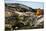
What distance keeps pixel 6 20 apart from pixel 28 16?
14.6 inches

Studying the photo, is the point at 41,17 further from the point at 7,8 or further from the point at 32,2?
the point at 7,8

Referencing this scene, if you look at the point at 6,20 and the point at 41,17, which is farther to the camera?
the point at 41,17

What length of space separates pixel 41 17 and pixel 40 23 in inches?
4.1

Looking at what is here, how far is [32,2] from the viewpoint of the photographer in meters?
1.50

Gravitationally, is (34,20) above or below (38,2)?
below

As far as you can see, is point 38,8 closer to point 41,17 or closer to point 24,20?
point 41,17

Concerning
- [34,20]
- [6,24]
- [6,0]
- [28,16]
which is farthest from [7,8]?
[34,20]

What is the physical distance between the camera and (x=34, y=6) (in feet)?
4.92

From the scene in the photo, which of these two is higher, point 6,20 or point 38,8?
point 38,8
